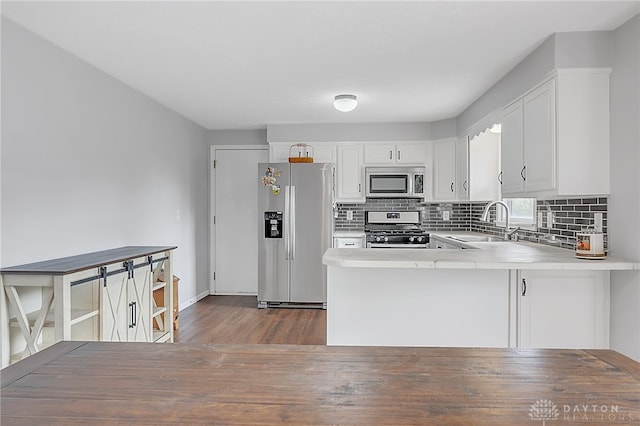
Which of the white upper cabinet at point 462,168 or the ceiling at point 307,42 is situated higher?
the ceiling at point 307,42

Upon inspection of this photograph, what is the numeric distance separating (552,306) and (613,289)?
37 centimetres

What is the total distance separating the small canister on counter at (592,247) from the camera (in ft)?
7.55

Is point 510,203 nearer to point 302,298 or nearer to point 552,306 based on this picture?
point 552,306

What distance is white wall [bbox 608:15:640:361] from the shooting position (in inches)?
88.8

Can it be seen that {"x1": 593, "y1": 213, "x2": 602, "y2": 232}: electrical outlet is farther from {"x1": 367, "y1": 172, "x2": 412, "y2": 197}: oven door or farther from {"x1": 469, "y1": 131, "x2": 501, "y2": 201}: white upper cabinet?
{"x1": 367, "y1": 172, "x2": 412, "y2": 197}: oven door

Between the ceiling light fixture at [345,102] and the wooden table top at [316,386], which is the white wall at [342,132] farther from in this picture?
the wooden table top at [316,386]

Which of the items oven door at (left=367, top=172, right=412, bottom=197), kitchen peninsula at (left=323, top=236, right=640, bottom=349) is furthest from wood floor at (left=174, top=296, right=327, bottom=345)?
oven door at (left=367, top=172, right=412, bottom=197)

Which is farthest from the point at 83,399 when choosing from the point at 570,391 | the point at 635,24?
the point at 635,24

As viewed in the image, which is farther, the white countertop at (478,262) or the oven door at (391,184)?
the oven door at (391,184)

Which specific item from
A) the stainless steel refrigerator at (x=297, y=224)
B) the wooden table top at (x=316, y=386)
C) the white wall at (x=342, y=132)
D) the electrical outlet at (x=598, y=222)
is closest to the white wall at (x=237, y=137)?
the white wall at (x=342, y=132)

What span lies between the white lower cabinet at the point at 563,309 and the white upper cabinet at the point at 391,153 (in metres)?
3.03

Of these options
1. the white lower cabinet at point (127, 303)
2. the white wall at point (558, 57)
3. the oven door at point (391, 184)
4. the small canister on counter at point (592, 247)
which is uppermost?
the white wall at point (558, 57)

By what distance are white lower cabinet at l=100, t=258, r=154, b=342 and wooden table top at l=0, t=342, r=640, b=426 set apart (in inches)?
70.5

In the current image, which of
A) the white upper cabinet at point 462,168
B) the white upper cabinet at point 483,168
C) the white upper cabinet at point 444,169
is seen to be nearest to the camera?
the white upper cabinet at point 483,168
